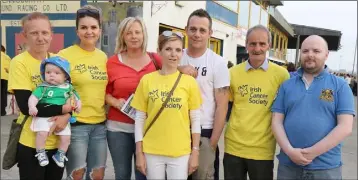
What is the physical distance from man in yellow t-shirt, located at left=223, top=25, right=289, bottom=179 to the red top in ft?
3.07

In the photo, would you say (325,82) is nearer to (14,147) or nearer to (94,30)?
(94,30)

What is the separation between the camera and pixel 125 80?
315 cm

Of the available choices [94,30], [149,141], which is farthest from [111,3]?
[149,141]

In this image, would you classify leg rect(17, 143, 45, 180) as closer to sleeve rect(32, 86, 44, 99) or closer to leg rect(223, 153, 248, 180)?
sleeve rect(32, 86, 44, 99)

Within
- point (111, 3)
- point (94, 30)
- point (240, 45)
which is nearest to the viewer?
point (94, 30)

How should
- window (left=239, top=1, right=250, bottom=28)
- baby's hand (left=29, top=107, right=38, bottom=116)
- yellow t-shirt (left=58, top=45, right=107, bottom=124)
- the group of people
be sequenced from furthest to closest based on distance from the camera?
window (left=239, top=1, right=250, bottom=28), yellow t-shirt (left=58, top=45, right=107, bottom=124), the group of people, baby's hand (left=29, top=107, right=38, bottom=116)

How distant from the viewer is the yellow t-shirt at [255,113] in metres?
3.17

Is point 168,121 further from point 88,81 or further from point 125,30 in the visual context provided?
point 125,30

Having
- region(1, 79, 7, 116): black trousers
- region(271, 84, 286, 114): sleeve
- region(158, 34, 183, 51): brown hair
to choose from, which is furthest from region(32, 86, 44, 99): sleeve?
region(1, 79, 7, 116): black trousers

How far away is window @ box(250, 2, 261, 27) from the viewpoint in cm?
2086

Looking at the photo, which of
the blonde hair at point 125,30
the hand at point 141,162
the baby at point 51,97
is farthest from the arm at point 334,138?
the baby at point 51,97

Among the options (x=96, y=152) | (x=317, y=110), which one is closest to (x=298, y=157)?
(x=317, y=110)

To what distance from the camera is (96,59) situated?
3.20 m

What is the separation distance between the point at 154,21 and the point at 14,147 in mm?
7893
